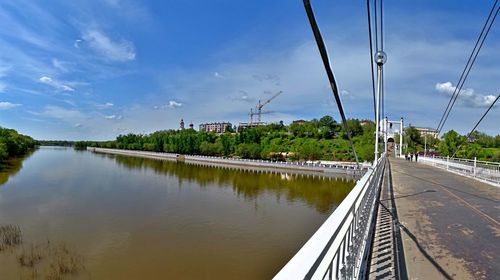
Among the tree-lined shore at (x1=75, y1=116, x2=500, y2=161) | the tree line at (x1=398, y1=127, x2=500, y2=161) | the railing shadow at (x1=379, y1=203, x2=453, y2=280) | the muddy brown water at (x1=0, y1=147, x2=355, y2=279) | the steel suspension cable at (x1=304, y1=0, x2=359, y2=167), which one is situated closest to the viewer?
the steel suspension cable at (x1=304, y1=0, x2=359, y2=167)

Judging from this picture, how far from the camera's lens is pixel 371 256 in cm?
359

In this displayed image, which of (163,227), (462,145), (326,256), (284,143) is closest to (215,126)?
(284,143)

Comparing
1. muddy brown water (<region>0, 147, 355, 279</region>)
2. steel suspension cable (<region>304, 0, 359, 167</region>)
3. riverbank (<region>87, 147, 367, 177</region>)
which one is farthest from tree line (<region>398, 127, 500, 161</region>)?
steel suspension cable (<region>304, 0, 359, 167</region>)

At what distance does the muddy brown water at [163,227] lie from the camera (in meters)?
10.6

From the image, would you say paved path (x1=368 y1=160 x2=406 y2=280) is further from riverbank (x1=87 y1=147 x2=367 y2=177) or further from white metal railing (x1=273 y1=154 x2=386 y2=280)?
riverbank (x1=87 y1=147 x2=367 y2=177)

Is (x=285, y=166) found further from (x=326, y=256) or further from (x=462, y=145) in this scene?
(x=326, y=256)

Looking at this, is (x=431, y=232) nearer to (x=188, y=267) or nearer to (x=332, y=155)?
(x=188, y=267)

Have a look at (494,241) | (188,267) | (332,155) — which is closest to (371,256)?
(494,241)

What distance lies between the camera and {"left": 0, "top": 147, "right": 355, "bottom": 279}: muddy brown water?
10625mm

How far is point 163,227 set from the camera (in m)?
15.4

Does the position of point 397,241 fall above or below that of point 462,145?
below

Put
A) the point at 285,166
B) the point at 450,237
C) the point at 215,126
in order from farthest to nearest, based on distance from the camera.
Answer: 1. the point at 215,126
2. the point at 285,166
3. the point at 450,237

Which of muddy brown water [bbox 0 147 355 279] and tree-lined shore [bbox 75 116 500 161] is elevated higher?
tree-lined shore [bbox 75 116 500 161]

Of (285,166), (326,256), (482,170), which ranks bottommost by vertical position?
(285,166)
